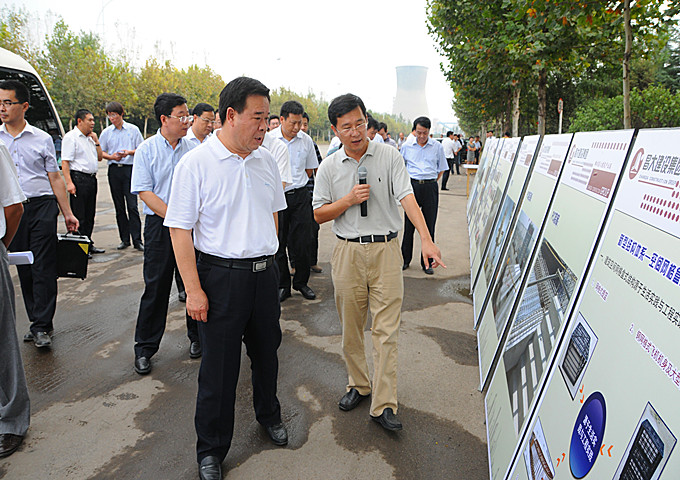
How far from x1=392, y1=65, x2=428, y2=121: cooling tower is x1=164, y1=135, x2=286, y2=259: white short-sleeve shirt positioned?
131 metres

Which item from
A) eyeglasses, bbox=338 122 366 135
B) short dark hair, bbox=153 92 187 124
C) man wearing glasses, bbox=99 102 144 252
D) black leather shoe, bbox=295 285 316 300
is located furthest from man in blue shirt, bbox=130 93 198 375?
man wearing glasses, bbox=99 102 144 252

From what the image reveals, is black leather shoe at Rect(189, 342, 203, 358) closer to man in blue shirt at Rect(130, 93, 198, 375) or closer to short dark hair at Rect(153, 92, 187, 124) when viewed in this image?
man in blue shirt at Rect(130, 93, 198, 375)

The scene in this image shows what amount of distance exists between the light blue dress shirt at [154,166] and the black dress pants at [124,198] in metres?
3.71

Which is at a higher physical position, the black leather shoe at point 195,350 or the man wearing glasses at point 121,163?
the man wearing glasses at point 121,163

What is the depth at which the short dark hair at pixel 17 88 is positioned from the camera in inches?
141

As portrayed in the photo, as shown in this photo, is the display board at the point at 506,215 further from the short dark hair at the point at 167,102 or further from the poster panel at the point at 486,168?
the short dark hair at the point at 167,102

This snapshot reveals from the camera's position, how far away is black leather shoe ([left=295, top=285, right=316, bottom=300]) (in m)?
5.27

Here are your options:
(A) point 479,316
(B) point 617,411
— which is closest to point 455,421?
(A) point 479,316

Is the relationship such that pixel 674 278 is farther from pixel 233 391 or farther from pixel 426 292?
pixel 426 292

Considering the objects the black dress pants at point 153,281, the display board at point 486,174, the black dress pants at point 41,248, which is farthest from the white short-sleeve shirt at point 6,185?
the display board at point 486,174

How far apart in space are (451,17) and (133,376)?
49.6ft

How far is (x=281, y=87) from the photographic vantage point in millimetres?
74938

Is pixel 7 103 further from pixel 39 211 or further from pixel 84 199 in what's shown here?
pixel 84 199

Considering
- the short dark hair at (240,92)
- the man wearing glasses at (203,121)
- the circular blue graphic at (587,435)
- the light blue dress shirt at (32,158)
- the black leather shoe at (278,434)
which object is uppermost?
the short dark hair at (240,92)
